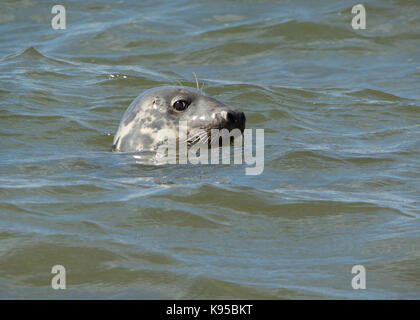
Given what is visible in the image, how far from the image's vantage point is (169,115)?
6.73 metres

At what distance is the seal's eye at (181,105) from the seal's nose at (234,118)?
1.07 ft

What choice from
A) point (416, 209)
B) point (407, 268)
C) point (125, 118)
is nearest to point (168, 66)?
point (125, 118)

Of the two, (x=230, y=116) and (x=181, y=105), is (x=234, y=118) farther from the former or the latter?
(x=181, y=105)

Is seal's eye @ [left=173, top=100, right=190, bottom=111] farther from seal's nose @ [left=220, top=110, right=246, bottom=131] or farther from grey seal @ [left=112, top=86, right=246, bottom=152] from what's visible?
seal's nose @ [left=220, top=110, right=246, bottom=131]

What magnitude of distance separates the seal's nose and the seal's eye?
33 cm

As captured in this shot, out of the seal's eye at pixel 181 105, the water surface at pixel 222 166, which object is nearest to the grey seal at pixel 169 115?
the seal's eye at pixel 181 105

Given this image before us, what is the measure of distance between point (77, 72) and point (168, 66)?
1255 millimetres

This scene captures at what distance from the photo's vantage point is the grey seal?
6621mm

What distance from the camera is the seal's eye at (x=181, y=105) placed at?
6727 millimetres

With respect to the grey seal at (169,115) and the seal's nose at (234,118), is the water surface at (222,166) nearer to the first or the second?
the grey seal at (169,115)

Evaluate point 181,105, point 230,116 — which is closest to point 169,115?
point 181,105

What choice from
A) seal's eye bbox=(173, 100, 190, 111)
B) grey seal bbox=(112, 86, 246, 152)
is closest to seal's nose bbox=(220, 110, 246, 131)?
grey seal bbox=(112, 86, 246, 152)

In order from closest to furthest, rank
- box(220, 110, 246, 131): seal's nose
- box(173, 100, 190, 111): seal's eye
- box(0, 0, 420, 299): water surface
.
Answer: box(0, 0, 420, 299): water surface
box(220, 110, 246, 131): seal's nose
box(173, 100, 190, 111): seal's eye
